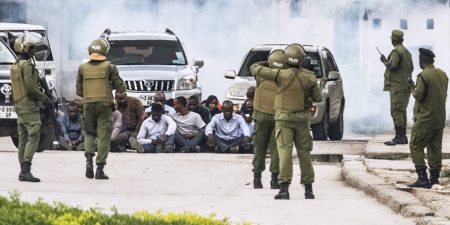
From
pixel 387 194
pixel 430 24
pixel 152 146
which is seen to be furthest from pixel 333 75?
pixel 430 24

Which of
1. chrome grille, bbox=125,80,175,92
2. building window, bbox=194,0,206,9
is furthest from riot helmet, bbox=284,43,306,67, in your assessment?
building window, bbox=194,0,206,9

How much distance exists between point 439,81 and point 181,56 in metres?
10.6

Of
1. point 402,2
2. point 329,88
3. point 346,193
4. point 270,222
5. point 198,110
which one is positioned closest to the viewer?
point 270,222

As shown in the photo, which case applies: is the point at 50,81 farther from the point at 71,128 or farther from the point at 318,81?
the point at 318,81

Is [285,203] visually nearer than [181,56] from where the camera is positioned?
Yes

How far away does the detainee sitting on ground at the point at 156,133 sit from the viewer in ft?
74.8

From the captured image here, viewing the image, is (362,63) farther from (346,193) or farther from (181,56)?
(346,193)

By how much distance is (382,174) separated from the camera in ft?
60.3

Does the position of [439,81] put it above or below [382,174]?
above

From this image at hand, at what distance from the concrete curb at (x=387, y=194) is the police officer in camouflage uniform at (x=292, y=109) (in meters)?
0.76

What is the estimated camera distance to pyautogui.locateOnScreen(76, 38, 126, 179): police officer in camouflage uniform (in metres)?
17.6

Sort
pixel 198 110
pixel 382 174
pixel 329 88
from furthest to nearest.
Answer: pixel 329 88, pixel 198 110, pixel 382 174

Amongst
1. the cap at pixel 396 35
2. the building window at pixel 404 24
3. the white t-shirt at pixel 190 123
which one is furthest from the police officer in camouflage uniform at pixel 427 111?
the building window at pixel 404 24

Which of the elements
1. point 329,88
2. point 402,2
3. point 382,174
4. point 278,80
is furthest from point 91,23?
point 278,80
